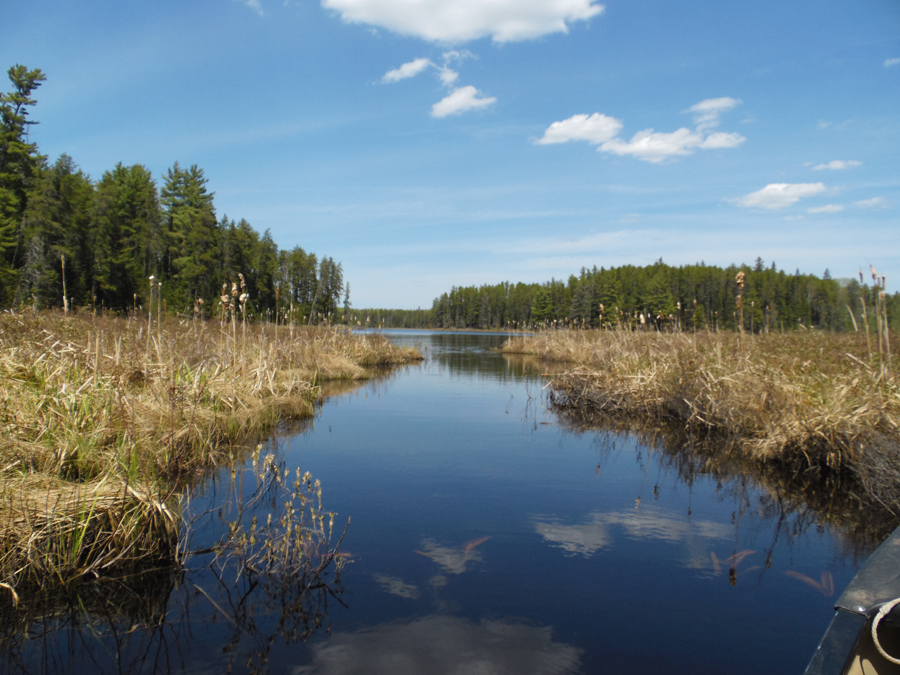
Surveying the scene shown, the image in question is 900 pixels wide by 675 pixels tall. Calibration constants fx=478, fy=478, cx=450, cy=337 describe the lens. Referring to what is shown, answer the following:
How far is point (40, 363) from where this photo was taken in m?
6.13

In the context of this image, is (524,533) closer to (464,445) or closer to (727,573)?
(727,573)

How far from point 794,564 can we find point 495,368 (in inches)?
672

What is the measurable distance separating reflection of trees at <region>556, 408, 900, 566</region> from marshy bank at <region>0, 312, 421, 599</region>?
5175 mm

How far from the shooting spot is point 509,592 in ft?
11.4

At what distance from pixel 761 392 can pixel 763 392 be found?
0.09m

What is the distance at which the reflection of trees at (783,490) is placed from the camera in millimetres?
4680

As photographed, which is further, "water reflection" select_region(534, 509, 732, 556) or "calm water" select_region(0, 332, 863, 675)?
"water reflection" select_region(534, 509, 732, 556)

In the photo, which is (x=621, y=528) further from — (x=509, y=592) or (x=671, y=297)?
(x=671, y=297)

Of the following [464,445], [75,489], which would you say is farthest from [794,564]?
[75,489]

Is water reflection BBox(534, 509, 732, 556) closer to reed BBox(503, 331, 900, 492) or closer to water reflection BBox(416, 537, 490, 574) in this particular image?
water reflection BBox(416, 537, 490, 574)

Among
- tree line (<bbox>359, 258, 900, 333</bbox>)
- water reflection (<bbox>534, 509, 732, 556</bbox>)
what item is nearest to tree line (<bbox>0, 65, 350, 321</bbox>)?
water reflection (<bbox>534, 509, 732, 556</bbox>)

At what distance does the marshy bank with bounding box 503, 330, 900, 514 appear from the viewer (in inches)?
220

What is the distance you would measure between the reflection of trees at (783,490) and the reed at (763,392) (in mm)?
243

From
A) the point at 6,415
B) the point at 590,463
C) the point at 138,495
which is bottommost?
the point at 590,463
